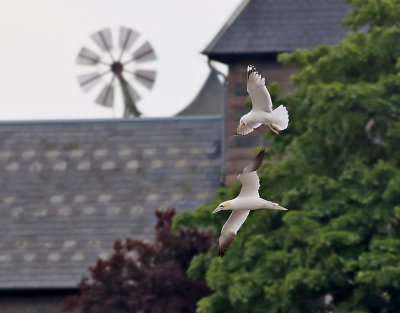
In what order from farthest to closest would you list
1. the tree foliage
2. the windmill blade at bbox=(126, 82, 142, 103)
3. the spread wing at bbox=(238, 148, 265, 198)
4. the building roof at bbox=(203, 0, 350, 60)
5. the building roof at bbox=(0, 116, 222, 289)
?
the windmill blade at bbox=(126, 82, 142, 103) < the building roof at bbox=(0, 116, 222, 289) < the building roof at bbox=(203, 0, 350, 60) < the tree foliage < the spread wing at bbox=(238, 148, 265, 198)

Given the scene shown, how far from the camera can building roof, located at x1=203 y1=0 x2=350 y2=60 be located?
43406 mm

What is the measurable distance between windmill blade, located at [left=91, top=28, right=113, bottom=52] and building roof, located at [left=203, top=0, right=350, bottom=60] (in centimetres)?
1860

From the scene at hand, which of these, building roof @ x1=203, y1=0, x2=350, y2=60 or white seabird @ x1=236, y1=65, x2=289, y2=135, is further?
building roof @ x1=203, y1=0, x2=350, y2=60

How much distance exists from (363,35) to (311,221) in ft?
13.5

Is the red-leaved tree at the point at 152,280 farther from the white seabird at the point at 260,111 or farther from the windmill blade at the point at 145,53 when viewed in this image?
the white seabird at the point at 260,111

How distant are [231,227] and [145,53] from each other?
51.7 meters

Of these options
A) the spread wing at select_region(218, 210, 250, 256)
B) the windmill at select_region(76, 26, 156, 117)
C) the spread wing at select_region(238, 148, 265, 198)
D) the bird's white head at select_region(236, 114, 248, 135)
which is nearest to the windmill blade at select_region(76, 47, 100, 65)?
the windmill at select_region(76, 26, 156, 117)

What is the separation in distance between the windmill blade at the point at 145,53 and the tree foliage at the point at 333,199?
2841 centimetres

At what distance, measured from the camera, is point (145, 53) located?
61.1m

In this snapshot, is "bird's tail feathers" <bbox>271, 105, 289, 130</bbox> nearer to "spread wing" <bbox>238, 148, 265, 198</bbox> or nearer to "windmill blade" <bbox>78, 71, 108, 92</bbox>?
"spread wing" <bbox>238, 148, 265, 198</bbox>

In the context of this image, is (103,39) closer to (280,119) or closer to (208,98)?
(208,98)

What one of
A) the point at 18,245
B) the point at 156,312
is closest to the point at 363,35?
the point at 156,312

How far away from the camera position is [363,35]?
104 ft

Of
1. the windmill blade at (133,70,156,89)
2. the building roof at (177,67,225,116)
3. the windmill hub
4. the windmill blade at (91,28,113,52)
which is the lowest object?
the building roof at (177,67,225,116)
